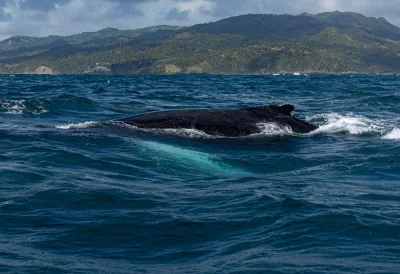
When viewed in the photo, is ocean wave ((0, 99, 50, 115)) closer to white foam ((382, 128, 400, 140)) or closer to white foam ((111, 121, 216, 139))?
white foam ((111, 121, 216, 139))

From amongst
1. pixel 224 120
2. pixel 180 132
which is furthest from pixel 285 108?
pixel 180 132

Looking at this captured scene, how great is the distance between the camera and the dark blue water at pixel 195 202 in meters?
6.62

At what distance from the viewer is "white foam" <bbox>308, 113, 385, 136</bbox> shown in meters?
18.9

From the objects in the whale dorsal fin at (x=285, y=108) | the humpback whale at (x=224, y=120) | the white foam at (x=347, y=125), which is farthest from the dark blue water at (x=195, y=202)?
the white foam at (x=347, y=125)

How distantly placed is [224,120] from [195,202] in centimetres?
808

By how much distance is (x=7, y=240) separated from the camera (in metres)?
7.36

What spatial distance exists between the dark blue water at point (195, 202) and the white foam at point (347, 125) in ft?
3.74

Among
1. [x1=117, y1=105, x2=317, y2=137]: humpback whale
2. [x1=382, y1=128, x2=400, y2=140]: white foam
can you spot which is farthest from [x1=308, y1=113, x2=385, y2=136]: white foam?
[x1=117, y1=105, x2=317, y2=137]: humpback whale

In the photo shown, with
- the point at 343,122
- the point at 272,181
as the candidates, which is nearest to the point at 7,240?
the point at 272,181

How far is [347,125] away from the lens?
20328 mm

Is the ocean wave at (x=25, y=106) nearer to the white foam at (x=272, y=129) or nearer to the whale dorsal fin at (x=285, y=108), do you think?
the white foam at (x=272, y=129)

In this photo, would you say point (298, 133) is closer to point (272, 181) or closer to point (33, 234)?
point (272, 181)

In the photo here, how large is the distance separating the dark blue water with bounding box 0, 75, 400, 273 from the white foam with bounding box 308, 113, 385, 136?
1140 millimetres

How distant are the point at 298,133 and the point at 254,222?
397 inches
